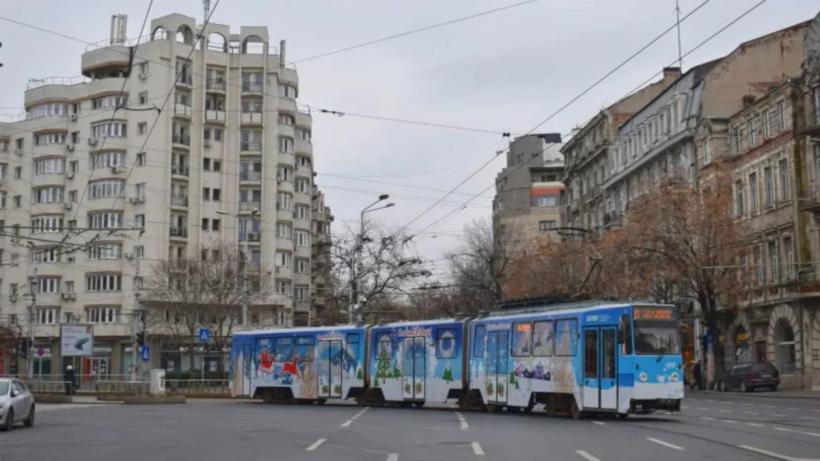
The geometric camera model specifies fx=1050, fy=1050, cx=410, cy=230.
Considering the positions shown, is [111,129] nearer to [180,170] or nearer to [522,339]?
[180,170]

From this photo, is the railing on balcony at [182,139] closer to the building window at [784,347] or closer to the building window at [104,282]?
the building window at [104,282]

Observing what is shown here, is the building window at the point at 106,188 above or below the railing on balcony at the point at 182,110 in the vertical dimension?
below

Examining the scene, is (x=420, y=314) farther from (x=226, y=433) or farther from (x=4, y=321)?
(x=226, y=433)

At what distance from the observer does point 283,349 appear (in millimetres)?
42062

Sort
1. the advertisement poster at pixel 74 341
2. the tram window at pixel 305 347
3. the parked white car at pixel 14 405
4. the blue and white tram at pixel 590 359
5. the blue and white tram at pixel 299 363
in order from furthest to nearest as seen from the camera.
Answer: the advertisement poster at pixel 74 341 → the tram window at pixel 305 347 → the blue and white tram at pixel 299 363 → the blue and white tram at pixel 590 359 → the parked white car at pixel 14 405

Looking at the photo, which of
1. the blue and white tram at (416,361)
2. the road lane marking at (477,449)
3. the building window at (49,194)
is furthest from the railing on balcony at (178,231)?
the road lane marking at (477,449)

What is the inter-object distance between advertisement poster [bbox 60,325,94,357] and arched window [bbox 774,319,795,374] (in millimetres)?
33375

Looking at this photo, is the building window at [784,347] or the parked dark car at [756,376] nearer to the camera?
the parked dark car at [756,376]

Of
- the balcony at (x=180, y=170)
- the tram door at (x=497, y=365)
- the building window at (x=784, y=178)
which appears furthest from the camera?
the balcony at (x=180, y=170)

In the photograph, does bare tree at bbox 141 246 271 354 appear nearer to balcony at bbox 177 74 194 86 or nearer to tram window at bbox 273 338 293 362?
balcony at bbox 177 74 194 86

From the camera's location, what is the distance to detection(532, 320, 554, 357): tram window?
2944 cm

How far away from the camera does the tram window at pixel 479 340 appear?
3288 centimetres

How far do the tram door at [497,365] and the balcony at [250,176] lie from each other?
183ft

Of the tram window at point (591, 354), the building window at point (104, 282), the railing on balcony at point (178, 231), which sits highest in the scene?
the railing on balcony at point (178, 231)
